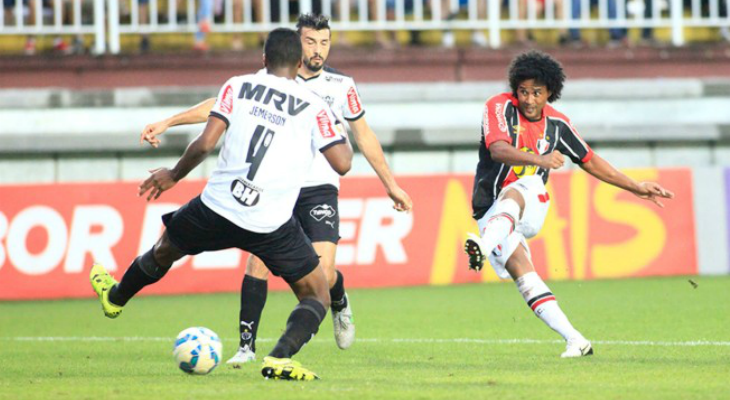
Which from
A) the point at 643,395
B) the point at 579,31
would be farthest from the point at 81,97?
the point at 643,395

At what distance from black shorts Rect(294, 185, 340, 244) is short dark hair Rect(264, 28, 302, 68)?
174cm

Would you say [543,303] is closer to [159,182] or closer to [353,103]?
[353,103]

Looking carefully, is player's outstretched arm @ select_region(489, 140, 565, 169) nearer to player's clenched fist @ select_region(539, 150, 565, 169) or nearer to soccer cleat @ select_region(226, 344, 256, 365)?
player's clenched fist @ select_region(539, 150, 565, 169)

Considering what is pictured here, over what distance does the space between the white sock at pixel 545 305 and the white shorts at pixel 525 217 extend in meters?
0.20

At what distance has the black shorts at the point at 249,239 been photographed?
7.21m

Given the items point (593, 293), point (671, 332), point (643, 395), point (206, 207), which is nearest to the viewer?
point (643, 395)

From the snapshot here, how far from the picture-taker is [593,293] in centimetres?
1409

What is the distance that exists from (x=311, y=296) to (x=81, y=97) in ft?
38.0

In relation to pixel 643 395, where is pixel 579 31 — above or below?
above

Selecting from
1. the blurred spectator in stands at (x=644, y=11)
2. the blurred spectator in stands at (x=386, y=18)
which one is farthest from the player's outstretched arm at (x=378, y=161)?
the blurred spectator in stands at (x=644, y=11)

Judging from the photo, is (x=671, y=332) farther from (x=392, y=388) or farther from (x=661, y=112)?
(x=661, y=112)

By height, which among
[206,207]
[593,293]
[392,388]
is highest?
[206,207]

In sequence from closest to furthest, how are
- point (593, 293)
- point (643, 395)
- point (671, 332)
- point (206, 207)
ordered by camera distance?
point (643, 395) < point (206, 207) < point (671, 332) < point (593, 293)

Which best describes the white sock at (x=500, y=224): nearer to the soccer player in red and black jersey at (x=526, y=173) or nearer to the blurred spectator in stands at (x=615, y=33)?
the soccer player in red and black jersey at (x=526, y=173)
